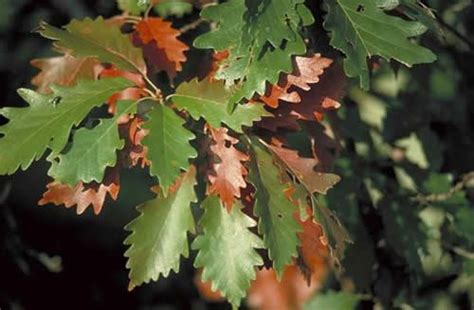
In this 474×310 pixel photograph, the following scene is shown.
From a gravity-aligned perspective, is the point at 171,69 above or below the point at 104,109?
above

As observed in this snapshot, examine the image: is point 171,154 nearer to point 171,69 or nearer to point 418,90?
point 171,69

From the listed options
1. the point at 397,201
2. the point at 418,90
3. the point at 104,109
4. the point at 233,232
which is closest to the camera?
the point at 233,232

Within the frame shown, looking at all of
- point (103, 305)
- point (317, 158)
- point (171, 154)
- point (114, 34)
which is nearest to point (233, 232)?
point (171, 154)

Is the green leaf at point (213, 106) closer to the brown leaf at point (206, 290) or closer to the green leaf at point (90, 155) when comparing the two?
the green leaf at point (90, 155)

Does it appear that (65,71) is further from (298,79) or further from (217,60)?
(298,79)

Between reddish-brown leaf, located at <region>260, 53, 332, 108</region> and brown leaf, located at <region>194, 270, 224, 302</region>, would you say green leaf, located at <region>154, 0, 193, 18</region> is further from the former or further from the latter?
brown leaf, located at <region>194, 270, 224, 302</region>

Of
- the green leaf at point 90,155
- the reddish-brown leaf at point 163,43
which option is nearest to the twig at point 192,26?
the reddish-brown leaf at point 163,43
